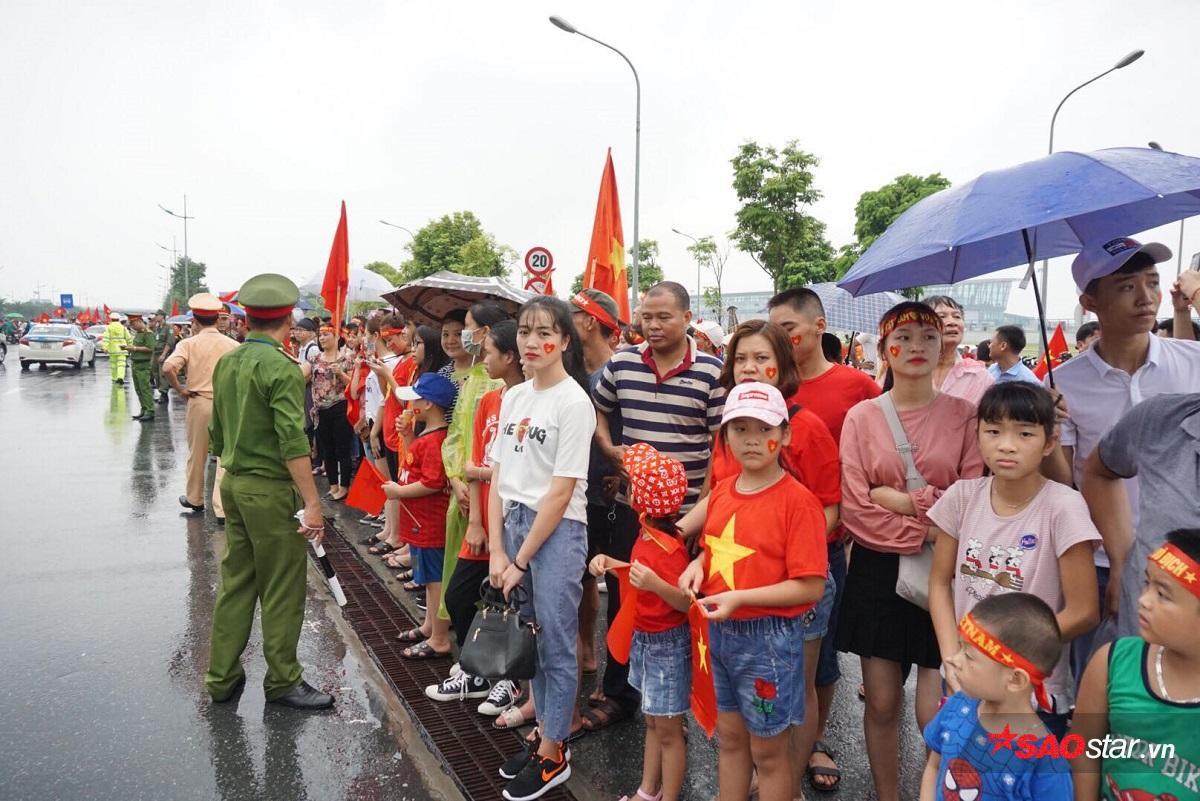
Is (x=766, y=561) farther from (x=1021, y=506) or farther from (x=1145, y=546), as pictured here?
(x=1145, y=546)

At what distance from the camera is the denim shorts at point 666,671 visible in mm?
2902

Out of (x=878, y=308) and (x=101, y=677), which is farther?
(x=878, y=308)

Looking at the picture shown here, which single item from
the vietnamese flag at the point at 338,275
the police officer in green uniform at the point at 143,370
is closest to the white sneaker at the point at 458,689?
the vietnamese flag at the point at 338,275

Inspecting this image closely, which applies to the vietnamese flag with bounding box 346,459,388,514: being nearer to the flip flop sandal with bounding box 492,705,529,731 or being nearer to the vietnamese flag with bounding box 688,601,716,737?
the flip flop sandal with bounding box 492,705,529,731

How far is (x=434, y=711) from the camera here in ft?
13.0

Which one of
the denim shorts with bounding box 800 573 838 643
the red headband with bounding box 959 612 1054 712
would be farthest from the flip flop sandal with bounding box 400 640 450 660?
the red headband with bounding box 959 612 1054 712

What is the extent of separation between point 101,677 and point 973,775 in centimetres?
445

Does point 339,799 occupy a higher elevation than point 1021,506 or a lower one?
lower

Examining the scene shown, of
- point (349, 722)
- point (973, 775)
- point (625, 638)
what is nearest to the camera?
point (973, 775)

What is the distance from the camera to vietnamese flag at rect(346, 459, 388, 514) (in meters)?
5.04

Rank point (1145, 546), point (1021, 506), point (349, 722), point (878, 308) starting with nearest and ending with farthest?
point (1145, 546)
point (1021, 506)
point (349, 722)
point (878, 308)

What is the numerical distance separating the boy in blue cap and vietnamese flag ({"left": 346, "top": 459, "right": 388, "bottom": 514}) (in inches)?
18.0

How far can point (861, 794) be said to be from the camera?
3273 mm

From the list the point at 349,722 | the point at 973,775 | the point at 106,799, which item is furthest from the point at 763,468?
the point at 106,799
